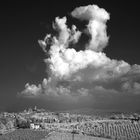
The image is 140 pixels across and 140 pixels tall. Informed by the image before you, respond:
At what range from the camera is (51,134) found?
118m

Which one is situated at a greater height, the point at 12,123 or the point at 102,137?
the point at 12,123

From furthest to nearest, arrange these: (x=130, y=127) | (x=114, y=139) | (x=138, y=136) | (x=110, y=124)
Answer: (x=110, y=124)
(x=130, y=127)
(x=138, y=136)
(x=114, y=139)

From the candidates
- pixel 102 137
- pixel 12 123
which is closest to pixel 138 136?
pixel 102 137

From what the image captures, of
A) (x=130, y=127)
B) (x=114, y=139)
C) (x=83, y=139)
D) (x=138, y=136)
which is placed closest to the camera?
(x=83, y=139)

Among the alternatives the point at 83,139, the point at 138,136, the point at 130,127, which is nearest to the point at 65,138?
the point at 83,139

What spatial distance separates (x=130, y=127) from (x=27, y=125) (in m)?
59.1

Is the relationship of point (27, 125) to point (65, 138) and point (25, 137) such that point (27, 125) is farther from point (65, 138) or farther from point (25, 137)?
point (65, 138)

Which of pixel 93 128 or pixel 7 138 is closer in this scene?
pixel 7 138

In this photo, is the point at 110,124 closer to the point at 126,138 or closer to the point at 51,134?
the point at 126,138

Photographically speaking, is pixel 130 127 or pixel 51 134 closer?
pixel 51 134

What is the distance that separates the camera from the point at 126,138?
117m

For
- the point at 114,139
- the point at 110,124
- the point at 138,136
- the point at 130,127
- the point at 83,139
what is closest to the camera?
the point at 83,139

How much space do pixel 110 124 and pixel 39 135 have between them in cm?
5357

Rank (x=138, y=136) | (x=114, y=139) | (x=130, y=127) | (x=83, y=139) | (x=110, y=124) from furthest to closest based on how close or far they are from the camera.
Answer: (x=110, y=124) → (x=130, y=127) → (x=138, y=136) → (x=114, y=139) → (x=83, y=139)
